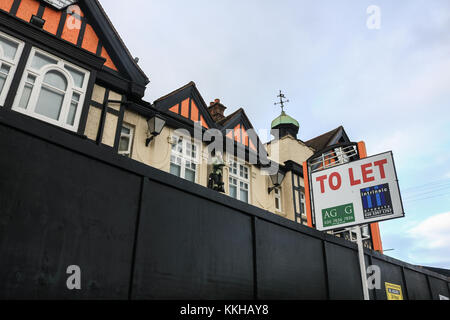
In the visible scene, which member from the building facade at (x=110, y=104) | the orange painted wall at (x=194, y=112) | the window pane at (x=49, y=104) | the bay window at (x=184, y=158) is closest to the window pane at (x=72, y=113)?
the building facade at (x=110, y=104)

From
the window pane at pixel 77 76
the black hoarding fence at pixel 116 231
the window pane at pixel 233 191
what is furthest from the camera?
the window pane at pixel 233 191

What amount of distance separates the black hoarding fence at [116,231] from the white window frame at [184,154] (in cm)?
803

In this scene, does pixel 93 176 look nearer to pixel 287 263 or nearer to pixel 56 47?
pixel 287 263

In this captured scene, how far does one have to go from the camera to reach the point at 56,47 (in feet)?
30.6

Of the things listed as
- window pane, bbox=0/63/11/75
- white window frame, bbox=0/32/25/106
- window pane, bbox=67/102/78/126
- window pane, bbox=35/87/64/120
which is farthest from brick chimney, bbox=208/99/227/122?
window pane, bbox=0/63/11/75

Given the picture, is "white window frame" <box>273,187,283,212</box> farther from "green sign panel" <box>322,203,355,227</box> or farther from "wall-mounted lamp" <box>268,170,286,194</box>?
"green sign panel" <box>322,203,355,227</box>

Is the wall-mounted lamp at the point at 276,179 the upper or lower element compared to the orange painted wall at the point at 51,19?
lower

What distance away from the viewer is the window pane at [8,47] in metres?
8.55

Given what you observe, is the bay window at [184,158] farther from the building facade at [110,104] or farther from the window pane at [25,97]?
the window pane at [25,97]

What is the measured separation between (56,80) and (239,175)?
826 cm

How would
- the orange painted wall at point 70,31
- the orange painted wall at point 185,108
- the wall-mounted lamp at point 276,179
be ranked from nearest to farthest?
the orange painted wall at point 70,31 < the orange painted wall at point 185,108 < the wall-mounted lamp at point 276,179

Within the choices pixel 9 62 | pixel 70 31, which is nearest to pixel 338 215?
pixel 9 62
